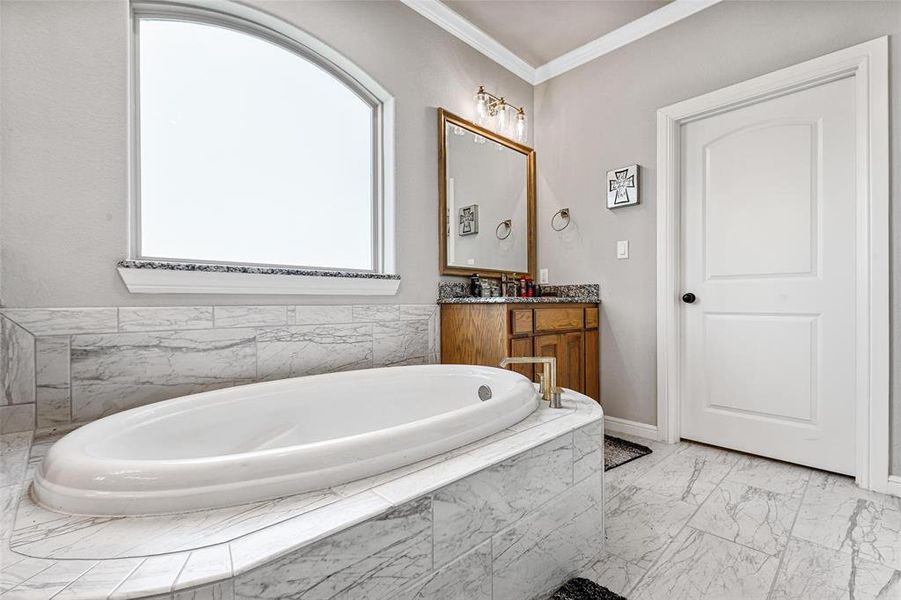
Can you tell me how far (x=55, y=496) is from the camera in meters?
0.75

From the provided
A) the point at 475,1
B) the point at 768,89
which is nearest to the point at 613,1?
the point at 475,1

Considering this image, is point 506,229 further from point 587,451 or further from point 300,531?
point 300,531

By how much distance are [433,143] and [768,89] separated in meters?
1.66

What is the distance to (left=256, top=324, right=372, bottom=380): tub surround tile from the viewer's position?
175 cm

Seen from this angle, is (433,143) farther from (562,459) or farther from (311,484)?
(311,484)

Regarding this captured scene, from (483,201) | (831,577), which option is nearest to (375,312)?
(483,201)

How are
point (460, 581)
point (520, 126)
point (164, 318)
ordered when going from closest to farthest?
point (460, 581) → point (164, 318) → point (520, 126)

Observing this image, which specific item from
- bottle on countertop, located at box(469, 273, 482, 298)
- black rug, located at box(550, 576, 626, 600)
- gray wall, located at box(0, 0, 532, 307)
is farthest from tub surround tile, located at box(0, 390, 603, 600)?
bottle on countertop, located at box(469, 273, 482, 298)

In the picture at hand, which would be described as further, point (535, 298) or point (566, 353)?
point (566, 353)

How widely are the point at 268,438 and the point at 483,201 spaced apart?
1.83 m

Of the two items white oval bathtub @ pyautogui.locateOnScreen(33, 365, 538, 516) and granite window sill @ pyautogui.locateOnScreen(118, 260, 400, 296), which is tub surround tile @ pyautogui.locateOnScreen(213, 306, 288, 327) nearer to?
granite window sill @ pyautogui.locateOnScreen(118, 260, 400, 296)

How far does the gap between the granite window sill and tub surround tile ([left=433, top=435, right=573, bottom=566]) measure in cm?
123

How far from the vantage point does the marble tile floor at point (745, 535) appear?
47.4 inches

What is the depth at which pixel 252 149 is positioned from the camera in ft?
6.06
